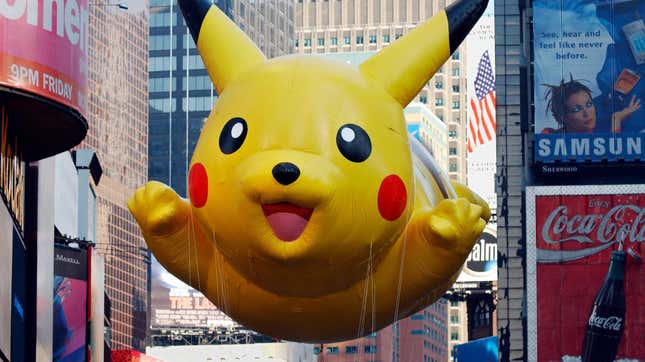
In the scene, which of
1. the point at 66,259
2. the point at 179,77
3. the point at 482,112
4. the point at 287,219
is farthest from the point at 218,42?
the point at 179,77

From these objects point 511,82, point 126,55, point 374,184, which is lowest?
point 374,184

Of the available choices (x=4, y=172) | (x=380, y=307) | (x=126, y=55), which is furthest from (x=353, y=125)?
(x=126, y=55)

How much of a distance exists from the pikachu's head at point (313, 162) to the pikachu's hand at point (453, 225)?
209 mm

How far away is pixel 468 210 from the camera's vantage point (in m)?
13.3

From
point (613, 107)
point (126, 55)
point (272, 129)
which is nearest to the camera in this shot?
point (272, 129)

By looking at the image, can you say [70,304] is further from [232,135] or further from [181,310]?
[181,310]

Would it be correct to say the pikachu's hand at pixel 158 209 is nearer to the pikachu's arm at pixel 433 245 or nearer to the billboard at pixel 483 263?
the pikachu's arm at pixel 433 245

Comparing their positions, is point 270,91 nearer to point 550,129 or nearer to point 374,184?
point 374,184

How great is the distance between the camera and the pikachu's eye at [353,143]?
12945 mm

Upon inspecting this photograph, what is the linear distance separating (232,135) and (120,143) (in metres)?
130

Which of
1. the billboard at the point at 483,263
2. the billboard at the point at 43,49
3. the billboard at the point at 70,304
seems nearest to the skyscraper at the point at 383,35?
the billboard at the point at 483,263

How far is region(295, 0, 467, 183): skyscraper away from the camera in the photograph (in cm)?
15862

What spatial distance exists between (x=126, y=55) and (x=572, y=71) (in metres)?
98.3

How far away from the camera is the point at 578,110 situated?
53656mm
